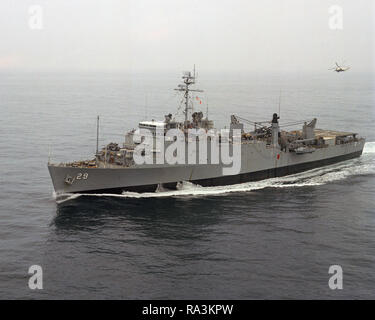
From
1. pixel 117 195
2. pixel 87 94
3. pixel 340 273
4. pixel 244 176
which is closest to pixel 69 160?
pixel 117 195

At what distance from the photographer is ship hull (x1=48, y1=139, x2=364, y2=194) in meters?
35.4

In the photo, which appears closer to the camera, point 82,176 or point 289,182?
point 82,176

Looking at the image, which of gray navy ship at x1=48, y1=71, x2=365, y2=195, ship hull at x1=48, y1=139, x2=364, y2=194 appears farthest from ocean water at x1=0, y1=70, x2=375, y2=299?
gray navy ship at x1=48, y1=71, x2=365, y2=195

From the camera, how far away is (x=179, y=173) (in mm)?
37750

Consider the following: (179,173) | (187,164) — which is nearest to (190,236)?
(179,173)

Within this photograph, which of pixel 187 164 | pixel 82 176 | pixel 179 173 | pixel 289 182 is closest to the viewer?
pixel 82 176

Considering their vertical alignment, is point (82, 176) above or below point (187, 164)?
below

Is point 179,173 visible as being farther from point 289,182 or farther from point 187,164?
point 289,182

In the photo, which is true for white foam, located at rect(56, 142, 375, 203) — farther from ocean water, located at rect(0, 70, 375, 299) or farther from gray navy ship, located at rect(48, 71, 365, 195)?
gray navy ship, located at rect(48, 71, 365, 195)

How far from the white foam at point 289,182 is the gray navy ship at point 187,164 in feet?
1.46

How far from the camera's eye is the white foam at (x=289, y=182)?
121ft

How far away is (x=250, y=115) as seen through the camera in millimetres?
77625

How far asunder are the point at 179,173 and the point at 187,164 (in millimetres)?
949

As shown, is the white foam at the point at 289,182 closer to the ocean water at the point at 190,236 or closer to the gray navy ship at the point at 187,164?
the ocean water at the point at 190,236
